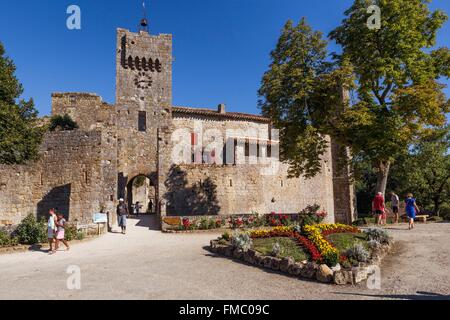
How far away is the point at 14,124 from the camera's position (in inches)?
957

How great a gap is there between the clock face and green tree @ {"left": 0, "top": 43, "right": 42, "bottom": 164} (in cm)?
926

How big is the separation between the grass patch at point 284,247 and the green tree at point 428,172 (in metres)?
27.1

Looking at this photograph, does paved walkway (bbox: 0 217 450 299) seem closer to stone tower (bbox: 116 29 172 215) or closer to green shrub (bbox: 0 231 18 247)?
green shrub (bbox: 0 231 18 247)

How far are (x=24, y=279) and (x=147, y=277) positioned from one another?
10.6 ft

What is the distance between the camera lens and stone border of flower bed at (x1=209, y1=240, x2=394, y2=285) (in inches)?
322

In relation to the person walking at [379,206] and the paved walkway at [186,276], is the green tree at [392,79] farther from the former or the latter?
the paved walkway at [186,276]

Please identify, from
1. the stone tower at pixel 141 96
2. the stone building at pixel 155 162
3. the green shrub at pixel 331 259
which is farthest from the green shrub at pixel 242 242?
the stone tower at pixel 141 96

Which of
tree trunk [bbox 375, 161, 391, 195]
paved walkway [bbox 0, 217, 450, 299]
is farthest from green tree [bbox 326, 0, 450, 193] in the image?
paved walkway [bbox 0, 217, 450, 299]

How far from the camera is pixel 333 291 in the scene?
7.57m

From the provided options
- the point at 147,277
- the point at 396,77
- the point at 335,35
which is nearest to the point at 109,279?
the point at 147,277

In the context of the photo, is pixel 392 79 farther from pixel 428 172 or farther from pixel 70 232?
pixel 428 172

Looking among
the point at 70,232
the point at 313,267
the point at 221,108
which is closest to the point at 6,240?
the point at 70,232

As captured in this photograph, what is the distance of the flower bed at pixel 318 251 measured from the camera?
850 cm

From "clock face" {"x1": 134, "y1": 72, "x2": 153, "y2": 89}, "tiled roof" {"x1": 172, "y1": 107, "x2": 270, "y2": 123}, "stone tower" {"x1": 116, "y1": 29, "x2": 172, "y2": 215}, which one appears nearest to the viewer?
"stone tower" {"x1": 116, "y1": 29, "x2": 172, "y2": 215}
